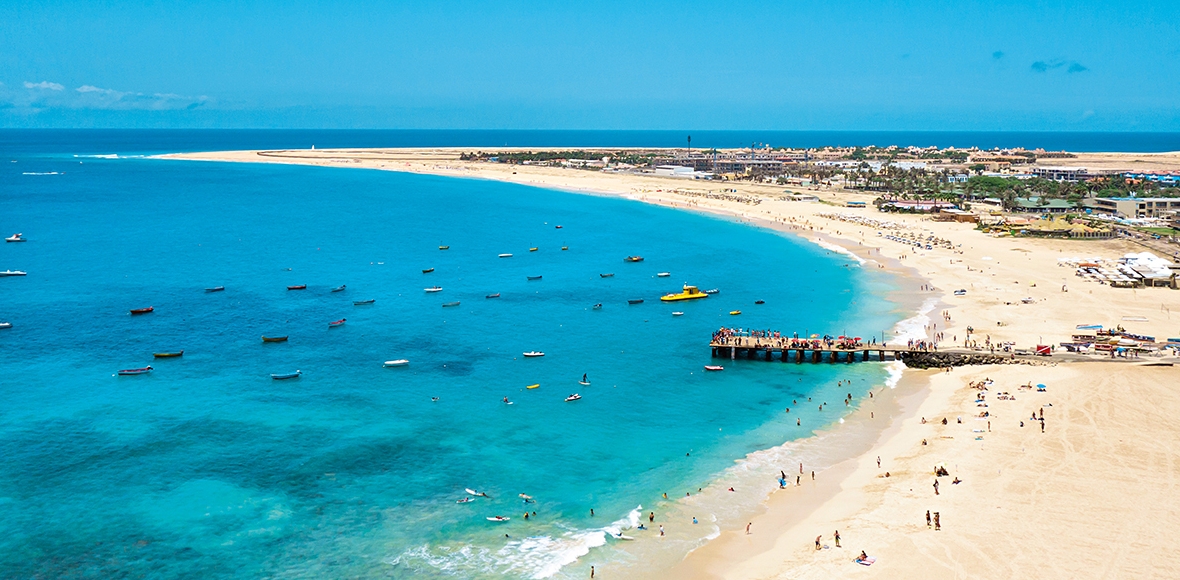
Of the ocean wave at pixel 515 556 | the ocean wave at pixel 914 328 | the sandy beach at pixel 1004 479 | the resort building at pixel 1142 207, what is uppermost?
the resort building at pixel 1142 207

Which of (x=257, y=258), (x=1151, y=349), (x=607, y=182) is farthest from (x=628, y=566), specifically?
(x=607, y=182)

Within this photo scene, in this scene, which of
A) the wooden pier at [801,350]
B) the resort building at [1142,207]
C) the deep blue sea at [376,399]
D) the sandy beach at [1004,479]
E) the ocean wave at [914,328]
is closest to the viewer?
the sandy beach at [1004,479]

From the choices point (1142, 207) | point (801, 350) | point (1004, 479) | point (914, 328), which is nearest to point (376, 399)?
point (801, 350)

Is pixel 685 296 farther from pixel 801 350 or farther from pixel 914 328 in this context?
pixel 914 328

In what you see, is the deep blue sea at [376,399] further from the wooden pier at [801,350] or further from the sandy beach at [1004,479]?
the sandy beach at [1004,479]

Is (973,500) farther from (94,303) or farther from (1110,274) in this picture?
(94,303)

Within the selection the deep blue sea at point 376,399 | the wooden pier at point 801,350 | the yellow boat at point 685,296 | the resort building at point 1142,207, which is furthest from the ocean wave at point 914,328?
the resort building at point 1142,207

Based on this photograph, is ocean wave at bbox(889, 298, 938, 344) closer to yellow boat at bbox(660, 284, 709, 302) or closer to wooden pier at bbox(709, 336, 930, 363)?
wooden pier at bbox(709, 336, 930, 363)
